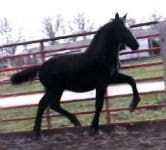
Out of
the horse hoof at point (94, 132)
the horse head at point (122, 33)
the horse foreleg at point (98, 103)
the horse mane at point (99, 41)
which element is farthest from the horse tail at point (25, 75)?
the horse head at point (122, 33)

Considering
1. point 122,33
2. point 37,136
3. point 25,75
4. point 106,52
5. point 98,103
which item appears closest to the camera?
point 122,33

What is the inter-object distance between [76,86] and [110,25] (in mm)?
1091

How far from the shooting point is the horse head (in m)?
6.95

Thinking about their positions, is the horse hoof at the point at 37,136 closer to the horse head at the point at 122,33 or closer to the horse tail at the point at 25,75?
the horse tail at the point at 25,75

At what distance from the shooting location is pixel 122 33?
7.03 metres

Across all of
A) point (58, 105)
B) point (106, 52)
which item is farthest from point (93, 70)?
point (58, 105)

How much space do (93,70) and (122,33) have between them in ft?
2.39

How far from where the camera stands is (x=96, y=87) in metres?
7.38

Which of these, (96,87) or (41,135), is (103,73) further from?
(41,135)

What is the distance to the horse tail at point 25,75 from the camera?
26.1 feet

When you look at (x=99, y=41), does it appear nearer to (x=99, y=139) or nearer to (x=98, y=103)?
(x=98, y=103)

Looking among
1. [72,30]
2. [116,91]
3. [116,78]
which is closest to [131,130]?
[116,78]

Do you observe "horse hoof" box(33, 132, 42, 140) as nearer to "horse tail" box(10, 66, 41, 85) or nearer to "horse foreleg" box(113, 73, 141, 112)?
"horse tail" box(10, 66, 41, 85)

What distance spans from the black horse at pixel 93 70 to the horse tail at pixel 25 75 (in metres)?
0.02
